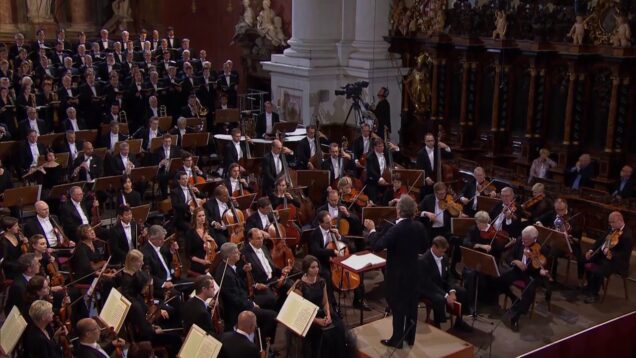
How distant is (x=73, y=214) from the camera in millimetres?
9133

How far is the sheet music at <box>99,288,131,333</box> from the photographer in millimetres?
6195

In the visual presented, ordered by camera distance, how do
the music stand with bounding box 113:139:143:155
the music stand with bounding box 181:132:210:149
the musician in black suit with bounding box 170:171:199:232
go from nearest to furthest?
the musician in black suit with bounding box 170:171:199:232 → the music stand with bounding box 113:139:143:155 → the music stand with bounding box 181:132:210:149

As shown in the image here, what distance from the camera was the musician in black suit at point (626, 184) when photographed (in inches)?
415

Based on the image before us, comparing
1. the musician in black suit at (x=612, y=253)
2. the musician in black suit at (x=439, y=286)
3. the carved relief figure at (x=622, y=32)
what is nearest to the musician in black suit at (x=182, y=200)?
the musician in black suit at (x=439, y=286)

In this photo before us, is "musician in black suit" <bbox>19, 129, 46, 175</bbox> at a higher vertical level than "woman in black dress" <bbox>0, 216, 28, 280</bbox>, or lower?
higher

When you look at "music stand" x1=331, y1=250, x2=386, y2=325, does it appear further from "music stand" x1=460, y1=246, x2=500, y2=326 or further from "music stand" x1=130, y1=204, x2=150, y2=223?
"music stand" x1=130, y1=204, x2=150, y2=223

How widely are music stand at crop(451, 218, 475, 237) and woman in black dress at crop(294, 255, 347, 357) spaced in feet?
8.18

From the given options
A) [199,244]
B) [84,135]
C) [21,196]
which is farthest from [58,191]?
[84,135]

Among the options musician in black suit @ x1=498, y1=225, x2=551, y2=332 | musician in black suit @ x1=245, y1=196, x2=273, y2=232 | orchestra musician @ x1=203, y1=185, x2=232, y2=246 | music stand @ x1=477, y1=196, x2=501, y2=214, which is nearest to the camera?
musician in black suit @ x1=498, y1=225, x2=551, y2=332

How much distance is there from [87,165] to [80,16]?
11.3 meters

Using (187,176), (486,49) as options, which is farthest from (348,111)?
(187,176)

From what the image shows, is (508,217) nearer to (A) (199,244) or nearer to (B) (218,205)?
(B) (218,205)

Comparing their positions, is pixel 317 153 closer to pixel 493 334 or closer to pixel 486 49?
pixel 486 49

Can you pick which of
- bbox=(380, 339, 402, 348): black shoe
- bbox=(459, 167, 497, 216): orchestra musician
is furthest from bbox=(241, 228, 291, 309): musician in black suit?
bbox=(459, 167, 497, 216): orchestra musician
